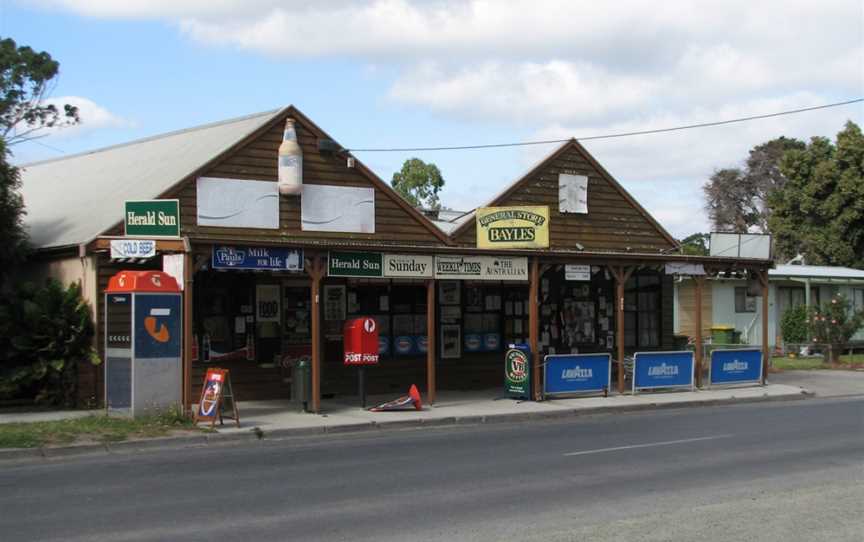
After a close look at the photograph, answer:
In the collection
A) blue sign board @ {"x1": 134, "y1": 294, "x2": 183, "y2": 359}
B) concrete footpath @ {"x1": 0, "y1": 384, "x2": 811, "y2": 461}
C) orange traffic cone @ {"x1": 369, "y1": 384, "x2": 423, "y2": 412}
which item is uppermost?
blue sign board @ {"x1": 134, "y1": 294, "x2": 183, "y2": 359}

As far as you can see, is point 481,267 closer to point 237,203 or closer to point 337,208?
point 337,208

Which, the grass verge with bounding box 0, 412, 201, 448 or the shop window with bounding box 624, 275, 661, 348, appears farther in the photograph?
the shop window with bounding box 624, 275, 661, 348

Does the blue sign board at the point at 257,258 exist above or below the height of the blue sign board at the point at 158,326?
above

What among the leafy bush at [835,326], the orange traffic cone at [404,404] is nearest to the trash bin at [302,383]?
the orange traffic cone at [404,404]

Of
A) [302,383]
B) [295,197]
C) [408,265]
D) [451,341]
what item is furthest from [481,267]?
[302,383]

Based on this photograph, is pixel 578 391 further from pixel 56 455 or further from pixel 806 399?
pixel 56 455

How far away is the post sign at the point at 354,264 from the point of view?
58.2 feet

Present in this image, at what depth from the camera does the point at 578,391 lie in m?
20.9

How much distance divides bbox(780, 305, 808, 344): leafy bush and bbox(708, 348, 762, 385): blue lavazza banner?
38.8 ft

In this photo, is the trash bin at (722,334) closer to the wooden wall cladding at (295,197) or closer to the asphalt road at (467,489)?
the wooden wall cladding at (295,197)

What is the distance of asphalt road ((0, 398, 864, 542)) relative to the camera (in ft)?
27.5

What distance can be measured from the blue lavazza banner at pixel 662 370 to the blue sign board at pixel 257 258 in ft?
27.9

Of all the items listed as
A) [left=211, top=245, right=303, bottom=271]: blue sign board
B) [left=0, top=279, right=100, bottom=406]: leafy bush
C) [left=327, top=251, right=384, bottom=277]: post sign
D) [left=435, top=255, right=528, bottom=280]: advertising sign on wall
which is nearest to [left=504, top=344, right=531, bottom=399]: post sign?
[left=435, top=255, right=528, bottom=280]: advertising sign on wall

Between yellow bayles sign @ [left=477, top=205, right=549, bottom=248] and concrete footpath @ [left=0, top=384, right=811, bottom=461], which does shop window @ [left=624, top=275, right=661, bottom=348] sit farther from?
yellow bayles sign @ [left=477, top=205, right=549, bottom=248]
